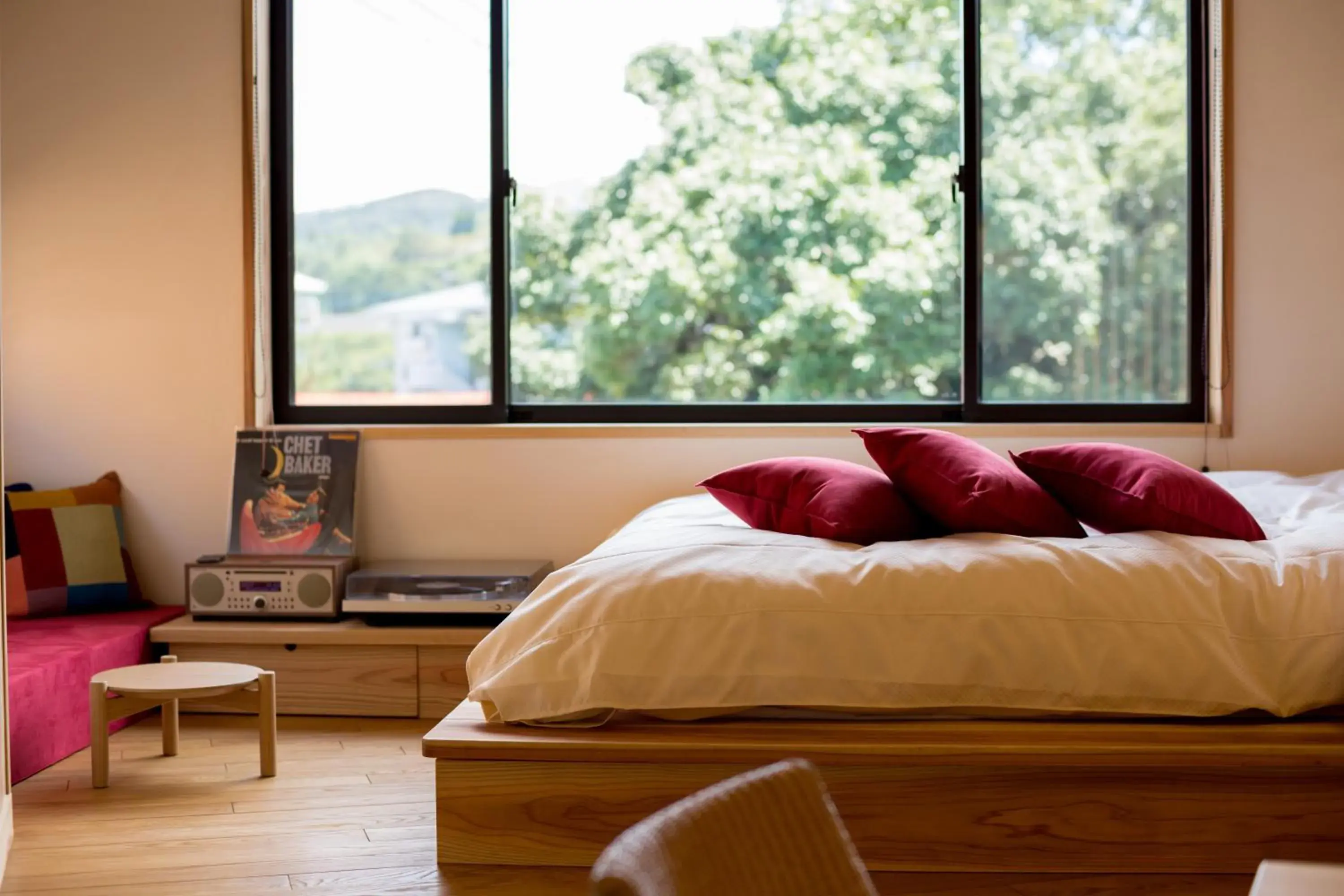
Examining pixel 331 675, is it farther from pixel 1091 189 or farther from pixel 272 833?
pixel 1091 189

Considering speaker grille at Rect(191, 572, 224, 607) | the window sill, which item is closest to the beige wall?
the window sill

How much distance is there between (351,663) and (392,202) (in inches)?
57.9

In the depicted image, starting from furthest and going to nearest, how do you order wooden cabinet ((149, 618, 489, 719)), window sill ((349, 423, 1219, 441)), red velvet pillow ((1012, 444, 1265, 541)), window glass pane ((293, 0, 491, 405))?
window glass pane ((293, 0, 491, 405)) < window sill ((349, 423, 1219, 441)) < wooden cabinet ((149, 618, 489, 719)) < red velvet pillow ((1012, 444, 1265, 541))

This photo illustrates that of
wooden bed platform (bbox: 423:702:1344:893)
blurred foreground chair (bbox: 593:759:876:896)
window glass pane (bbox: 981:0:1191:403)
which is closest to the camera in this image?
blurred foreground chair (bbox: 593:759:876:896)

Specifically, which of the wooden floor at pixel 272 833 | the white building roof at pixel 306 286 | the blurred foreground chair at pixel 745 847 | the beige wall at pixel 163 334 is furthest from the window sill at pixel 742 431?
the blurred foreground chair at pixel 745 847

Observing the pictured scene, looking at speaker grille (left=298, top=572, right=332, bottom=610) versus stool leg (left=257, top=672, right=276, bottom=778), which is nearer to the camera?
stool leg (left=257, top=672, right=276, bottom=778)

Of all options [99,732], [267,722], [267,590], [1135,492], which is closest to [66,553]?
[267,590]

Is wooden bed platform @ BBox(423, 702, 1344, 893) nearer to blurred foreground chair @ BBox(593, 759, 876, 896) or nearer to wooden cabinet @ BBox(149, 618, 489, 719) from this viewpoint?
blurred foreground chair @ BBox(593, 759, 876, 896)

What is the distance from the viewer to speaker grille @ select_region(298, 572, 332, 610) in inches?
137

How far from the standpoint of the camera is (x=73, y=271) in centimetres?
386

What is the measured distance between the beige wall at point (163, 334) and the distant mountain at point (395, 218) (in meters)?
0.24

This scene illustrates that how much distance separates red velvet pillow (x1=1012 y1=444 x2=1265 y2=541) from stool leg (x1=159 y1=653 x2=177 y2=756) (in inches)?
79.7

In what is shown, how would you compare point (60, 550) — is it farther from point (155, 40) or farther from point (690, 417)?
point (690, 417)

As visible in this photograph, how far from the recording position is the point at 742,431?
3.76 meters
